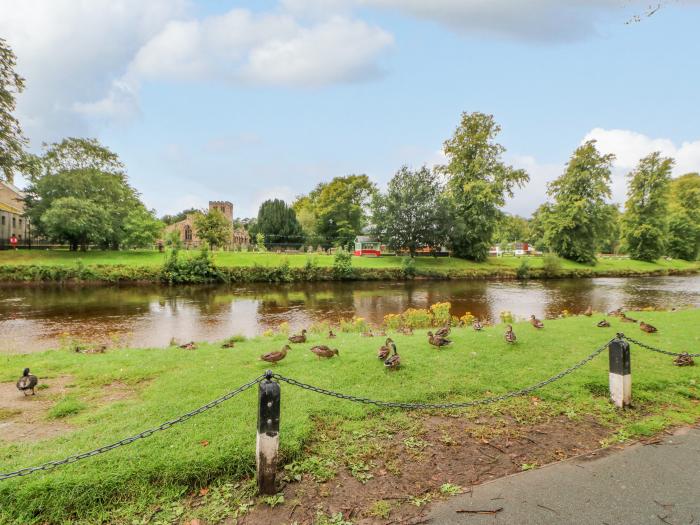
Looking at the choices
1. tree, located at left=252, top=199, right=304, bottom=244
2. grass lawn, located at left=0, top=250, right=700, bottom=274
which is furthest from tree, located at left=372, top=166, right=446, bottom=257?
tree, located at left=252, top=199, right=304, bottom=244

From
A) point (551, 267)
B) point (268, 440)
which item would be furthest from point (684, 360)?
point (551, 267)

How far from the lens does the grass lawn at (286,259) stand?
34.7m

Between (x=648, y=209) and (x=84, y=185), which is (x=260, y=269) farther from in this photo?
(x=648, y=209)

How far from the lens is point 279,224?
62.1m

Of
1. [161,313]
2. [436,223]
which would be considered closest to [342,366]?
[161,313]

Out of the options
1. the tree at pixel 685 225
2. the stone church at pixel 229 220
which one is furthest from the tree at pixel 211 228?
the tree at pixel 685 225

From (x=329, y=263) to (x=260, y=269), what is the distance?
289 inches

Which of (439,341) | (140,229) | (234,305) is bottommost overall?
(234,305)

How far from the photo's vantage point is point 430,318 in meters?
16.0

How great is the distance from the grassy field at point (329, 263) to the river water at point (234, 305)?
4460 mm

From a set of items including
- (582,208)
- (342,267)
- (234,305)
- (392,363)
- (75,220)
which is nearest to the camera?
(392,363)

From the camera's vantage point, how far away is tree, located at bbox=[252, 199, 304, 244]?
61.2 metres

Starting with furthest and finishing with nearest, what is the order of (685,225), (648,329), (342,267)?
(685,225)
(342,267)
(648,329)

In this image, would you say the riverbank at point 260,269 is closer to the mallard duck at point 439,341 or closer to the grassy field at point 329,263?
the grassy field at point 329,263
